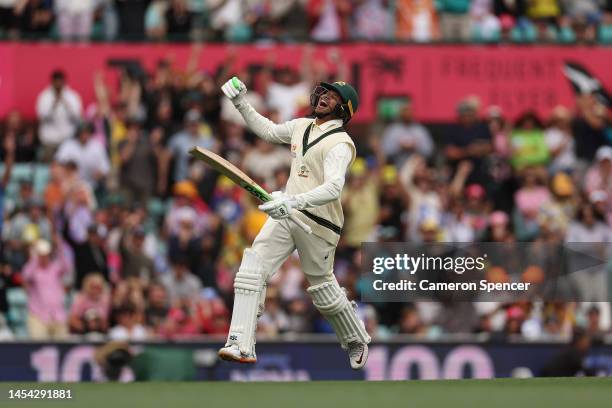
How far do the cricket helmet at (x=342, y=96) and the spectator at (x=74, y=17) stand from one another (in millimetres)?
8674

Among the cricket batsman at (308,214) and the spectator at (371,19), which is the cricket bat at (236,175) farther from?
the spectator at (371,19)

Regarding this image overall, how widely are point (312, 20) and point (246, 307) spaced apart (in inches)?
377

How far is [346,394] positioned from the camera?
1338cm

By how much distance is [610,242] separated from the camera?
64.8 feet

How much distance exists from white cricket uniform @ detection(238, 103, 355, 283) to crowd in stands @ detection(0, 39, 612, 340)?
16.3ft

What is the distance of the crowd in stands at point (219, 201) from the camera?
1852cm

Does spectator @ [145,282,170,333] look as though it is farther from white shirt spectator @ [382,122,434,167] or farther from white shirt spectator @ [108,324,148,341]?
white shirt spectator @ [382,122,434,167]

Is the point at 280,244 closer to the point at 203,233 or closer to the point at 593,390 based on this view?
the point at 593,390

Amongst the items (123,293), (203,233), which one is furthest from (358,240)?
(123,293)

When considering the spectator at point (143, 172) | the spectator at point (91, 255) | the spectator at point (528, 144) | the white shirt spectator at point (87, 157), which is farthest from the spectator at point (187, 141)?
the spectator at point (528, 144)

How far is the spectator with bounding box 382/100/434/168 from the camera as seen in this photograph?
68.2 feet

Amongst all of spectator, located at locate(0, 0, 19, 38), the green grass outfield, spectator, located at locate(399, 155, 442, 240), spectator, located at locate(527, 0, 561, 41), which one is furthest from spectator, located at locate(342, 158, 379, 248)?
the green grass outfield

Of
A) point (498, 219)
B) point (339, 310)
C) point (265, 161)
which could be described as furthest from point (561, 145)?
point (339, 310)

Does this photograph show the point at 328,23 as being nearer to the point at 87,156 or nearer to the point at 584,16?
the point at 584,16
